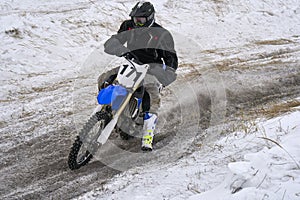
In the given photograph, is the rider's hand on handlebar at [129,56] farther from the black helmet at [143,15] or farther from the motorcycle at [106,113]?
the black helmet at [143,15]

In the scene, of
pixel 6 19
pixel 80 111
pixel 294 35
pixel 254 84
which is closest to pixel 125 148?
pixel 80 111

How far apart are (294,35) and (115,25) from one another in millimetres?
7828

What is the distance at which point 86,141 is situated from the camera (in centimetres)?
416

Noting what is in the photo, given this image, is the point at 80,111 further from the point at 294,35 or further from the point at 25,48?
the point at 294,35

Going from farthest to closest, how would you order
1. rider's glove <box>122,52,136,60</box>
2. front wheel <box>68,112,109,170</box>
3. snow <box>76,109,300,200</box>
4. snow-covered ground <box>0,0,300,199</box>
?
rider's glove <box>122,52,136,60</box>
front wheel <box>68,112,109,170</box>
snow-covered ground <box>0,0,300,199</box>
snow <box>76,109,300,200</box>

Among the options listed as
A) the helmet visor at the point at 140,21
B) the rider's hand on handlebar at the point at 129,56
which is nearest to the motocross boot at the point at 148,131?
the rider's hand on handlebar at the point at 129,56

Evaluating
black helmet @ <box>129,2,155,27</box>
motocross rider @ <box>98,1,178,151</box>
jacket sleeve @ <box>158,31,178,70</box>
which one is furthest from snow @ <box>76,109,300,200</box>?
black helmet @ <box>129,2,155,27</box>

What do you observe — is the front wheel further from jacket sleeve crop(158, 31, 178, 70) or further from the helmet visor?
the helmet visor

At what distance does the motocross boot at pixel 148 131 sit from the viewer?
473 cm

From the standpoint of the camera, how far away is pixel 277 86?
7441 millimetres

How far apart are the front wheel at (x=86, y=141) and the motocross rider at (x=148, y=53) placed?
70cm

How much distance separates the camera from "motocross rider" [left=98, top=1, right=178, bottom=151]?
466 centimetres

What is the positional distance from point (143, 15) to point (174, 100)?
271 centimetres

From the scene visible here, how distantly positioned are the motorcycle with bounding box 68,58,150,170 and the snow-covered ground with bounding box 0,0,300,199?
0.88 feet
